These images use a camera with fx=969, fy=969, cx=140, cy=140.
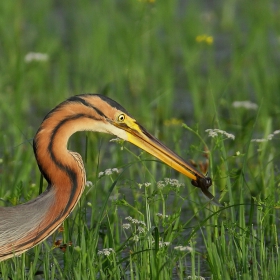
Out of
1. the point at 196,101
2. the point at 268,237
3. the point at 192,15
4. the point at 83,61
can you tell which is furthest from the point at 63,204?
the point at 192,15

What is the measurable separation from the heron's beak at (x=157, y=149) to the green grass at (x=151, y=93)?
23cm

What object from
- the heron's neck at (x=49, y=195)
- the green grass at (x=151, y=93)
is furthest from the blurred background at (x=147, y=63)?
the heron's neck at (x=49, y=195)

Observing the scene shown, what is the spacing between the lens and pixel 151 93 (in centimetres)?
895

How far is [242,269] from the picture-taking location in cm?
449

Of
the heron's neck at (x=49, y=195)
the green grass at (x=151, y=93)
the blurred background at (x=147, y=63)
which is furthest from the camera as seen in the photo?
the blurred background at (x=147, y=63)

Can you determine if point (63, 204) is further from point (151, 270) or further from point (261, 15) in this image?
point (261, 15)

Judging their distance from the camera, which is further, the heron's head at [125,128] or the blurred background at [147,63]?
the blurred background at [147,63]

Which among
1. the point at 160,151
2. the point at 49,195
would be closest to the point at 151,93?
the point at 160,151

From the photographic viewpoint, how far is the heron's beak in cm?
470

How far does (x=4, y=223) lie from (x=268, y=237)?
165 centimetres

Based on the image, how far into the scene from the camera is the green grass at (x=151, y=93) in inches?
214

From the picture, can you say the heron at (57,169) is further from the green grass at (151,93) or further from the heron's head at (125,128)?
the green grass at (151,93)

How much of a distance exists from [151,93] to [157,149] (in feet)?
13.9

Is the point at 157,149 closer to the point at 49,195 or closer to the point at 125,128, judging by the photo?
the point at 125,128
